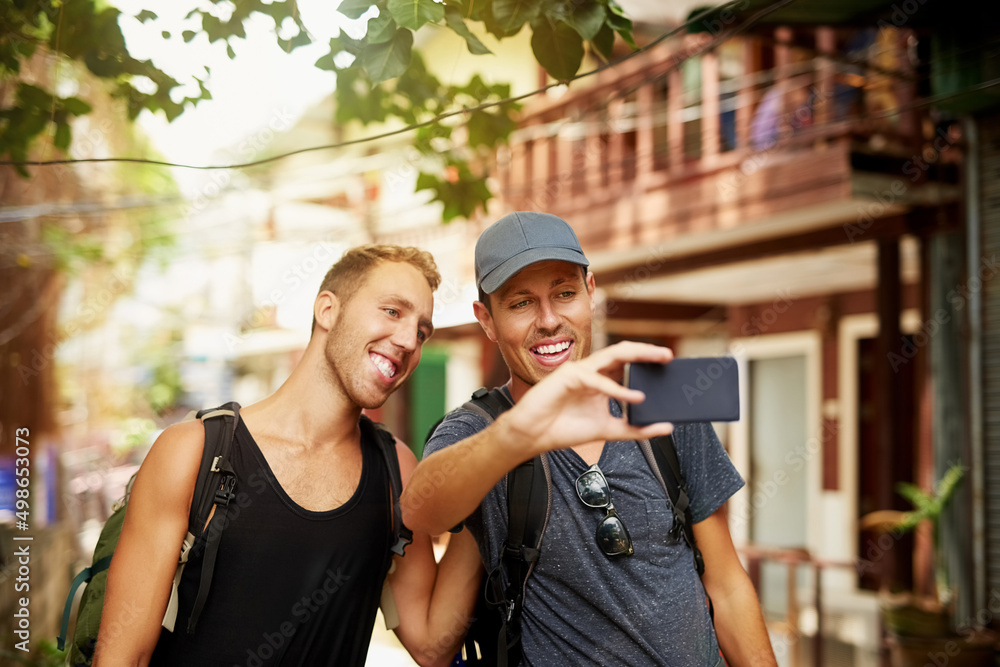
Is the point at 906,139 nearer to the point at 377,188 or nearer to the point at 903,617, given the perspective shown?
the point at 903,617

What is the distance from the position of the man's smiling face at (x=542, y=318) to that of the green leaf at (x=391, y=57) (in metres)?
0.72

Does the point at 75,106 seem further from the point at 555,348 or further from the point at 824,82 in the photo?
the point at 824,82

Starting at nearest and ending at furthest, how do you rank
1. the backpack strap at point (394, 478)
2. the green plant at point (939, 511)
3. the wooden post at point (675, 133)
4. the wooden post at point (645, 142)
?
the backpack strap at point (394, 478) < the green plant at point (939, 511) < the wooden post at point (675, 133) < the wooden post at point (645, 142)

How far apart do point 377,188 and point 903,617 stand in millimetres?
13447

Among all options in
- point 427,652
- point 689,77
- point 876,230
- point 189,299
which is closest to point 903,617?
point 876,230

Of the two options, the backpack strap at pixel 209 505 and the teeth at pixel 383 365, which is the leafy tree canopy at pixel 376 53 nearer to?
the teeth at pixel 383 365

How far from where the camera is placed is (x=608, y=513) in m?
2.27

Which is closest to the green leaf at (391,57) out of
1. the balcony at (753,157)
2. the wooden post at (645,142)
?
the balcony at (753,157)

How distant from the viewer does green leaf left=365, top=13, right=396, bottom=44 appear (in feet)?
7.87

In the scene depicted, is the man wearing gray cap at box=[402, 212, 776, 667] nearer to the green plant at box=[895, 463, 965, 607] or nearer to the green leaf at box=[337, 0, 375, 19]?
the green leaf at box=[337, 0, 375, 19]

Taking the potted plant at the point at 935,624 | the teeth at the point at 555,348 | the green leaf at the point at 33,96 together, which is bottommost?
the potted plant at the point at 935,624

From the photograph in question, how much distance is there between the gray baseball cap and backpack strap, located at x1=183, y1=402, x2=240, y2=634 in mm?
893

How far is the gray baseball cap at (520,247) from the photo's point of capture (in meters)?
2.30

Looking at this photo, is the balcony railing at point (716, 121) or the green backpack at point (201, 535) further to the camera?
the balcony railing at point (716, 121)
